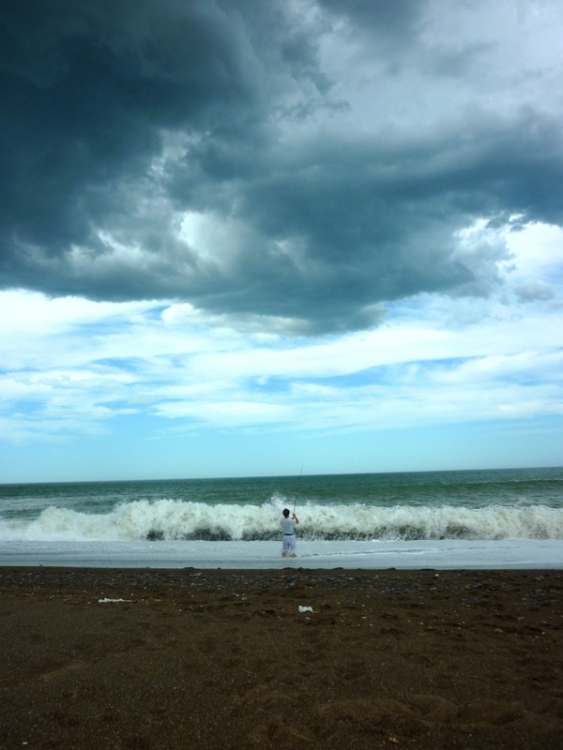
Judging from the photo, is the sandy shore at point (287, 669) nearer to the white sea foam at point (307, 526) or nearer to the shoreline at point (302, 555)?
the shoreline at point (302, 555)

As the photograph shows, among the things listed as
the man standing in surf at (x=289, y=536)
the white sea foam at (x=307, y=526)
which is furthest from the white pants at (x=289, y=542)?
the white sea foam at (x=307, y=526)

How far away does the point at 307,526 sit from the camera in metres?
21.9

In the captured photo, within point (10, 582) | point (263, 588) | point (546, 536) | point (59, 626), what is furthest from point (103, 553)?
point (546, 536)

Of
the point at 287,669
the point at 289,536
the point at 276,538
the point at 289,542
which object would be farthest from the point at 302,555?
the point at 287,669

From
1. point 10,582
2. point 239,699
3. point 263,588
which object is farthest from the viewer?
point 10,582

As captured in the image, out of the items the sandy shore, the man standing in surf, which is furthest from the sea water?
the sandy shore

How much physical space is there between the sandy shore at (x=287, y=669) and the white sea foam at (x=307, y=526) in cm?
1196

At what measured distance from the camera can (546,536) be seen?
2022 centimetres

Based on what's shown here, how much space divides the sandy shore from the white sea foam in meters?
12.0

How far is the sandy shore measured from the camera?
13.6ft

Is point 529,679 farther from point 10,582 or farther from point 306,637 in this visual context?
point 10,582

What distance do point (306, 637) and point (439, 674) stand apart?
70.1 inches

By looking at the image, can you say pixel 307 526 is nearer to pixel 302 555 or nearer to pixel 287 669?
pixel 302 555

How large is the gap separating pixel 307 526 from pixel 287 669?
16806 mm
